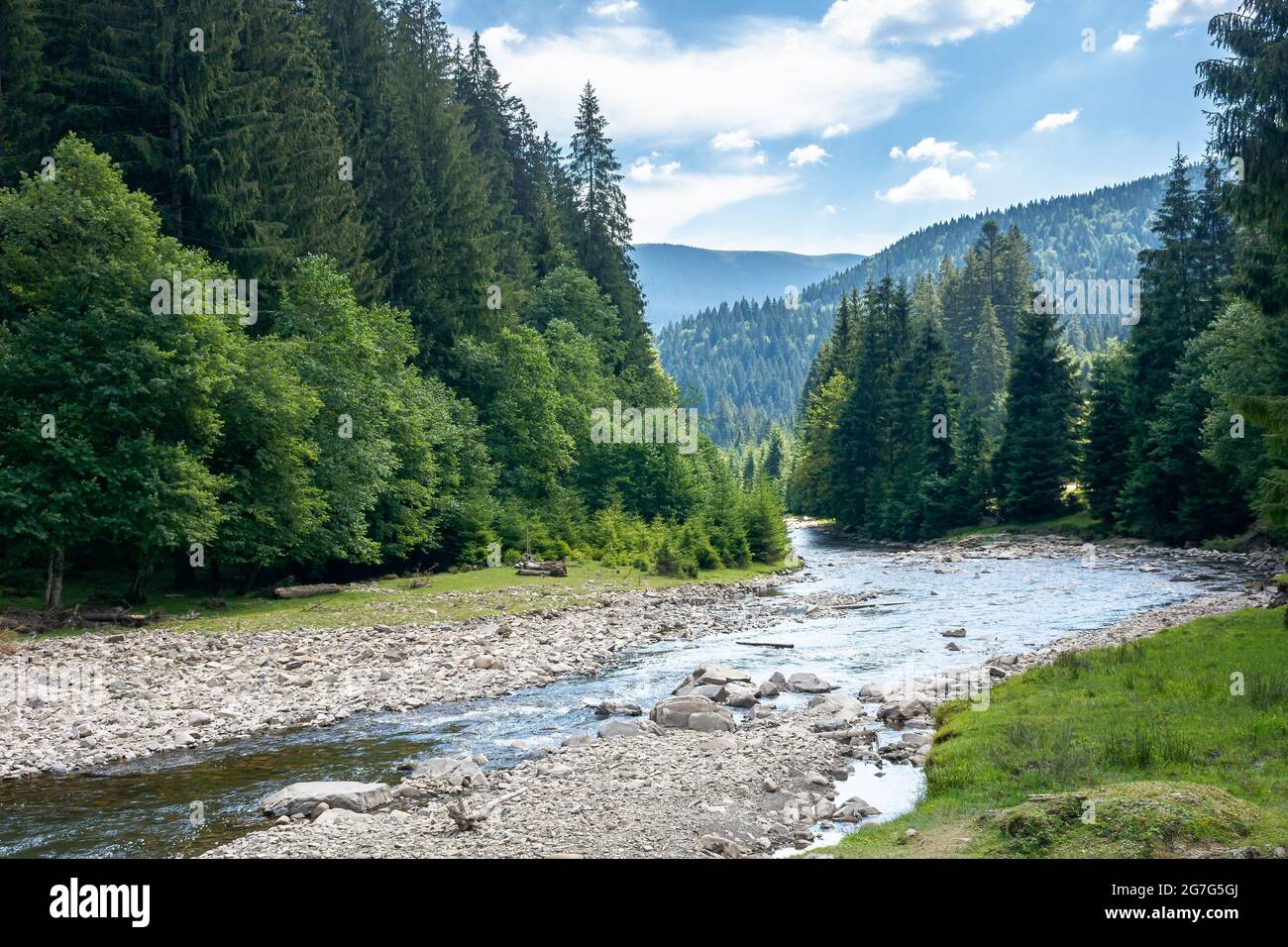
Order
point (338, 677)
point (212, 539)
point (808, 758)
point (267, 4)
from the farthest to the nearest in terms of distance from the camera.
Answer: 1. point (267, 4)
2. point (212, 539)
3. point (338, 677)
4. point (808, 758)

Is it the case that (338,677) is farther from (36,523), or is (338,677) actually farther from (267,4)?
(267,4)

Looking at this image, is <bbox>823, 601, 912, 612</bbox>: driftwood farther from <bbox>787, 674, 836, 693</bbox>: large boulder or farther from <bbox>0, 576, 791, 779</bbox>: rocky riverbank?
<bbox>787, 674, 836, 693</bbox>: large boulder

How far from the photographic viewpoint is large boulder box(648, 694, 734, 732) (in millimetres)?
18000

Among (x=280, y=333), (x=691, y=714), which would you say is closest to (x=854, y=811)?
(x=691, y=714)

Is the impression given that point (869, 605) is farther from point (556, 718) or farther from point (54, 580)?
point (54, 580)

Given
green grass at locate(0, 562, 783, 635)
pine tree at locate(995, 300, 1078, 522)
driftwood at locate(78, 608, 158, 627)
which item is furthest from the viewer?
pine tree at locate(995, 300, 1078, 522)

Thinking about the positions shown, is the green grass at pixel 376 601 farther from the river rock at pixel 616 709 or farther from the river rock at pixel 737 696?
the river rock at pixel 737 696

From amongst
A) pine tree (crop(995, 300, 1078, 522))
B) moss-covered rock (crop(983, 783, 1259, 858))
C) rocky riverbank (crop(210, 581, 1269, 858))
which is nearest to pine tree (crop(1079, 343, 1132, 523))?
pine tree (crop(995, 300, 1078, 522))

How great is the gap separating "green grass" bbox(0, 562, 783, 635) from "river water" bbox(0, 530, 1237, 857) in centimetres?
706

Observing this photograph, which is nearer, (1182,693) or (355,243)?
(1182,693)

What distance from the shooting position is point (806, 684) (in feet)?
72.2
